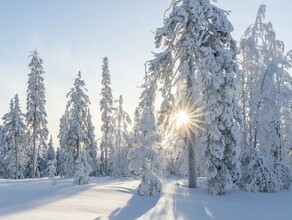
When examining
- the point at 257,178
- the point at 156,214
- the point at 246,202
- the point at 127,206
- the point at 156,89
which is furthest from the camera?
the point at 156,89

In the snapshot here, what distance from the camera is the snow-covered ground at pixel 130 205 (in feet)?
40.4

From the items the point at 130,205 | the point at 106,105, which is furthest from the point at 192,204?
the point at 106,105

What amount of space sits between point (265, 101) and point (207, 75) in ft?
17.2

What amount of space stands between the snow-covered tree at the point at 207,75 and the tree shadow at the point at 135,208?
4126 mm

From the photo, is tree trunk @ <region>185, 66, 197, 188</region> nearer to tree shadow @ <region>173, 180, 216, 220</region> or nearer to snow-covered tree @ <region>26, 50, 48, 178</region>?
tree shadow @ <region>173, 180, 216, 220</region>

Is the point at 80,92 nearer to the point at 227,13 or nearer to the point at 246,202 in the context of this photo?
the point at 227,13

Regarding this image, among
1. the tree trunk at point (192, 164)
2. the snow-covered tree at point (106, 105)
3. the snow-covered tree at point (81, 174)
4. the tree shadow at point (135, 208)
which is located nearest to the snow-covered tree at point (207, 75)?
the tree trunk at point (192, 164)

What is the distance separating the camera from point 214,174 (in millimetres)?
18969

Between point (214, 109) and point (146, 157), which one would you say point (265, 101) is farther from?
point (146, 157)

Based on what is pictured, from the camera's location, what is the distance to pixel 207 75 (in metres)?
19.6

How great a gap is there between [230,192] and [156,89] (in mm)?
7046

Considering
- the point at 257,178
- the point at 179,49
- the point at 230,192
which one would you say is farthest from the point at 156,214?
the point at 179,49

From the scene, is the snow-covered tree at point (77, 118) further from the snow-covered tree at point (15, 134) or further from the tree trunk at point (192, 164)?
the tree trunk at point (192, 164)

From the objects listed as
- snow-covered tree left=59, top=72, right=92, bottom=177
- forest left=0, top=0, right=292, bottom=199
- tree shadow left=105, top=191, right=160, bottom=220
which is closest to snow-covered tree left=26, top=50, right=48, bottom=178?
snow-covered tree left=59, top=72, right=92, bottom=177
